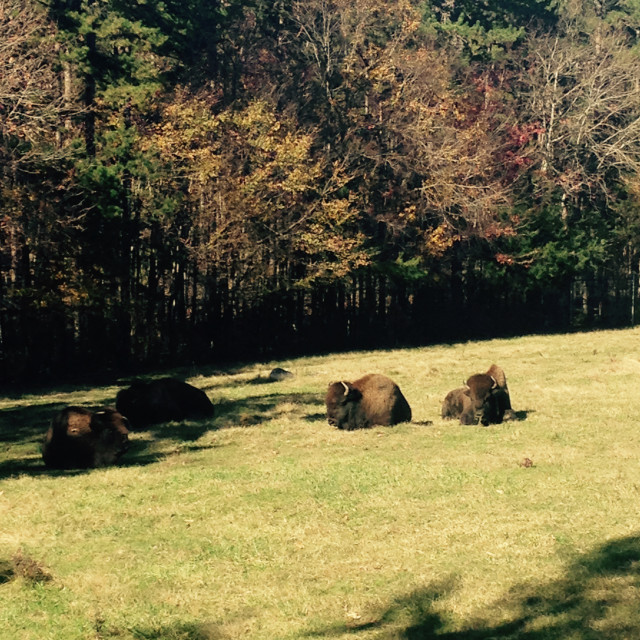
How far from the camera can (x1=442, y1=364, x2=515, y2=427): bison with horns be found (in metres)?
18.7

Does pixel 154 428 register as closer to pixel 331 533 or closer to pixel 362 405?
pixel 362 405

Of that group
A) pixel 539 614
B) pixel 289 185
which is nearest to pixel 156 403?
pixel 539 614

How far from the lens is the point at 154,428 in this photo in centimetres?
1920

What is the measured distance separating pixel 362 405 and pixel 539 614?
10.4 metres

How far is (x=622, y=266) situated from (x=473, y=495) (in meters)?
40.9

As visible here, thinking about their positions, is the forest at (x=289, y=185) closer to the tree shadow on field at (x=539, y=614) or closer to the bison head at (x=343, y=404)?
the bison head at (x=343, y=404)

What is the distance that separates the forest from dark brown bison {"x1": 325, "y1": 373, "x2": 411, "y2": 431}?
12526 millimetres

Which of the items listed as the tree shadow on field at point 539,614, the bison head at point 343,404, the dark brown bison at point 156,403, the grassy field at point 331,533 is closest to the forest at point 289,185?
the dark brown bison at point 156,403

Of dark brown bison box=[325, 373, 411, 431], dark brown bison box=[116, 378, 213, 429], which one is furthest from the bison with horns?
dark brown bison box=[116, 378, 213, 429]

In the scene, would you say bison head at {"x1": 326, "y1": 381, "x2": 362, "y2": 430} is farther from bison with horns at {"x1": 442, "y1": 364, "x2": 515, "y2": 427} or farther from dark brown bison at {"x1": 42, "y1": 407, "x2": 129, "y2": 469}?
dark brown bison at {"x1": 42, "y1": 407, "x2": 129, "y2": 469}

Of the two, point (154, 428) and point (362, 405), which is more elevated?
point (362, 405)

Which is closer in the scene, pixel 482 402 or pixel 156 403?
Answer: pixel 482 402

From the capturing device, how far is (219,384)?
2738 centimetres

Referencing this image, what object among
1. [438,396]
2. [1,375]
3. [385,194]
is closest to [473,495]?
[438,396]
